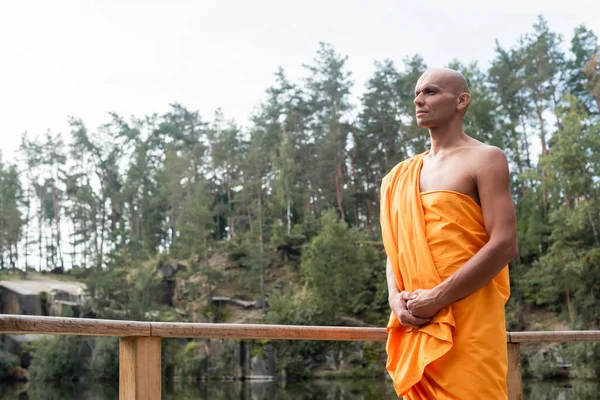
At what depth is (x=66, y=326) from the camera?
1.88 metres

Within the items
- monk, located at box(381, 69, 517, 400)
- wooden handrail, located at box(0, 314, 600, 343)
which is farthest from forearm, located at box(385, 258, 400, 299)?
wooden handrail, located at box(0, 314, 600, 343)

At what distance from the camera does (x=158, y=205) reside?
118 feet

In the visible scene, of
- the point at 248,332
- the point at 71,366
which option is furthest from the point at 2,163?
the point at 248,332

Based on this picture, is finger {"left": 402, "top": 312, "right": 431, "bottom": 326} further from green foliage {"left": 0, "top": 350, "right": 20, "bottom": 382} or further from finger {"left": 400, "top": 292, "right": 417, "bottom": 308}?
green foliage {"left": 0, "top": 350, "right": 20, "bottom": 382}

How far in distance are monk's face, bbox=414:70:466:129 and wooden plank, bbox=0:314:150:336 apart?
41.4 inches

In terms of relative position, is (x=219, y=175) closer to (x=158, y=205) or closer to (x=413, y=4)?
(x=158, y=205)

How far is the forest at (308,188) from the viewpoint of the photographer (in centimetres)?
2372

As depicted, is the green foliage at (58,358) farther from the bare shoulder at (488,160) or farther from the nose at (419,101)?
the bare shoulder at (488,160)

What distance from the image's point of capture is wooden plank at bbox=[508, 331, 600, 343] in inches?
103

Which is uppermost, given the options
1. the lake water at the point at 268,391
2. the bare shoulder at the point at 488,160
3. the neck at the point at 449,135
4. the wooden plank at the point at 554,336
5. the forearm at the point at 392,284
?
the neck at the point at 449,135

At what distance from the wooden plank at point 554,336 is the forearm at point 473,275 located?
84cm

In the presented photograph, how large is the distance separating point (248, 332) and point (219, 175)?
3449cm

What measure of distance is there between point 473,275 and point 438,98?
0.54 meters

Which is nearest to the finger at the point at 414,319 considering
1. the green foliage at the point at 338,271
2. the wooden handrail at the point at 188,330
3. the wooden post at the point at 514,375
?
the wooden handrail at the point at 188,330
